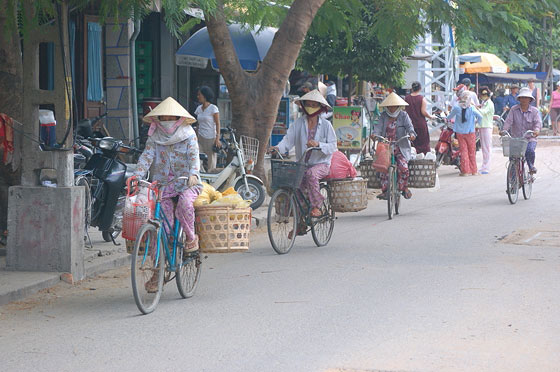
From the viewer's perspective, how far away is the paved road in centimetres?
602

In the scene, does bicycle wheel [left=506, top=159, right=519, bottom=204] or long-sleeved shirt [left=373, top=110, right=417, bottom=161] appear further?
bicycle wheel [left=506, top=159, right=519, bottom=204]

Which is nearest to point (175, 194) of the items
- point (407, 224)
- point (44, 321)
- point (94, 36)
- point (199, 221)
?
point (199, 221)

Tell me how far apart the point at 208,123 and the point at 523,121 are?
5.82 meters

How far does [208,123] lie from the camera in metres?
17.6

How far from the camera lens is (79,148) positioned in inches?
442

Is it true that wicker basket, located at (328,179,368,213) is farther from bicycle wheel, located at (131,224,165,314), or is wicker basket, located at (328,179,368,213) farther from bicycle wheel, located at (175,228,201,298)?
bicycle wheel, located at (131,224,165,314)

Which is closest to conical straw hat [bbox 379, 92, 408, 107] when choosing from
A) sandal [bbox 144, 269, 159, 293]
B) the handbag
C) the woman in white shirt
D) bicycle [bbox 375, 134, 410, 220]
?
bicycle [bbox 375, 134, 410, 220]

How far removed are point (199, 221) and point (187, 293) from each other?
0.66 m

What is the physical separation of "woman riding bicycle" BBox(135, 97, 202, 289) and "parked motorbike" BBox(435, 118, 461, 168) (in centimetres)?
1410

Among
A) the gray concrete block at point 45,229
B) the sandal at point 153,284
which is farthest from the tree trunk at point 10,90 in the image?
the sandal at point 153,284

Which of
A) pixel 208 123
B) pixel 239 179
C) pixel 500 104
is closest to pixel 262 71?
pixel 239 179

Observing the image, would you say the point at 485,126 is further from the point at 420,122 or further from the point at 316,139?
the point at 316,139

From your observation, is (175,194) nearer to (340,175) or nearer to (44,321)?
(44,321)

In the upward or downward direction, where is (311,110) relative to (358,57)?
downward
